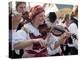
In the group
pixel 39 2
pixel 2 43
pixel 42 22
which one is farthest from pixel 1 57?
pixel 39 2

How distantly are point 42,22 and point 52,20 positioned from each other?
0.10 m

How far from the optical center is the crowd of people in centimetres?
146

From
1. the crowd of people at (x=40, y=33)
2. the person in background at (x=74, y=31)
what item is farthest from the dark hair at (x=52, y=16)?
the person in background at (x=74, y=31)

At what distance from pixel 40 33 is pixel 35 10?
198 millimetres

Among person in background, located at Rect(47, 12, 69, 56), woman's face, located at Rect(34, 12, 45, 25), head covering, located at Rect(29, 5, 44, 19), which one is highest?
head covering, located at Rect(29, 5, 44, 19)

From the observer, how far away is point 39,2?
60.2 inches

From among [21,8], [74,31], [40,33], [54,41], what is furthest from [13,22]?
[74,31]

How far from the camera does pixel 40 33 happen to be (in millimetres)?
1531

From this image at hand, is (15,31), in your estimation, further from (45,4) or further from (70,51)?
(70,51)

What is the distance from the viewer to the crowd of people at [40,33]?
4.80 feet

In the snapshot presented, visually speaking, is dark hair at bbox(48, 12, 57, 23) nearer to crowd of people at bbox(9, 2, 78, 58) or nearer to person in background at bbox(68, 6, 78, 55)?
crowd of people at bbox(9, 2, 78, 58)

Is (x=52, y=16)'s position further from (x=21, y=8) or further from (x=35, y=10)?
(x=21, y=8)

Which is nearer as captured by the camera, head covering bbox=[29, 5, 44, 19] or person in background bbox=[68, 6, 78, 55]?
head covering bbox=[29, 5, 44, 19]

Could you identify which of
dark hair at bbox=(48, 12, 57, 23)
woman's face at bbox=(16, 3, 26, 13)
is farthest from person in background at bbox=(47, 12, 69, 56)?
woman's face at bbox=(16, 3, 26, 13)
